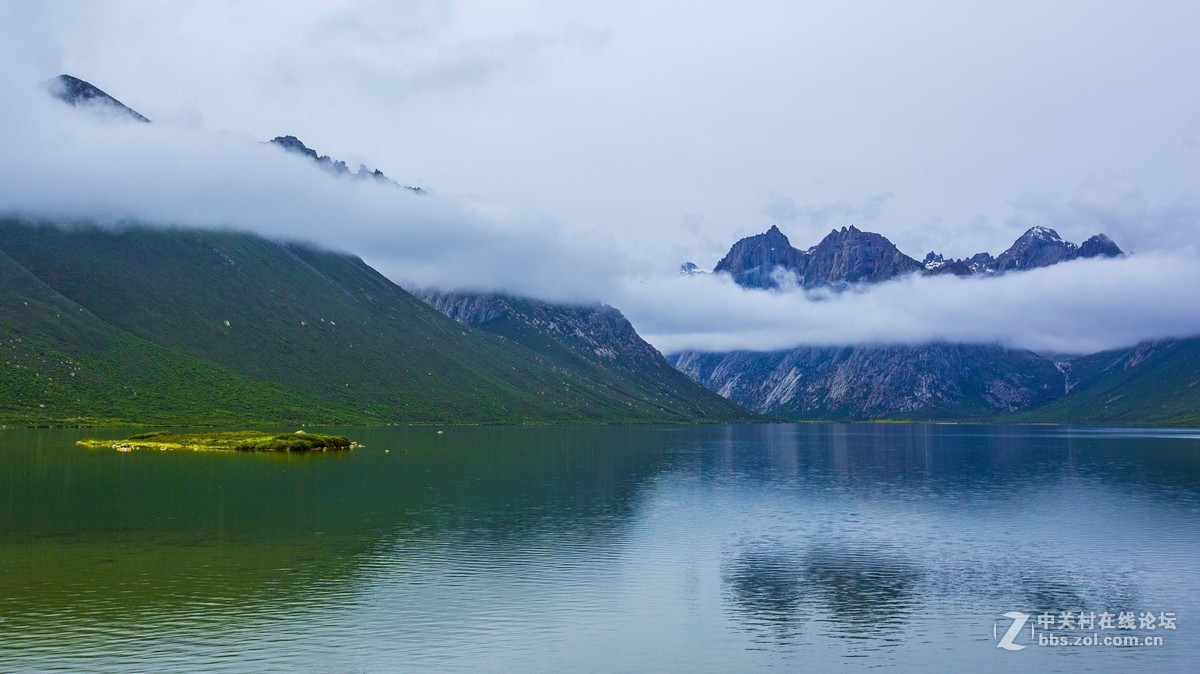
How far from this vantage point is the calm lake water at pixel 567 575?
45.2 meters

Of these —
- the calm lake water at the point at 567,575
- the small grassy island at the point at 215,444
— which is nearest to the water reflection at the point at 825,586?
the calm lake water at the point at 567,575

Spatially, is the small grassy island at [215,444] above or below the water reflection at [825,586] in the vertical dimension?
above

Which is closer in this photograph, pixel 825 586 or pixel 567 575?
pixel 825 586

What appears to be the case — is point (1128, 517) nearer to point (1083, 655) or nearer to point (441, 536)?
point (1083, 655)

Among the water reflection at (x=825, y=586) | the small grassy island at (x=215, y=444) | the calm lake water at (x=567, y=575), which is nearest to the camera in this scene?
the calm lake water at (x=567, y=575)

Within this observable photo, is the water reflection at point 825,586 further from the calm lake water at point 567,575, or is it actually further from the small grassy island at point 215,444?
the small grassy island at point 215,444

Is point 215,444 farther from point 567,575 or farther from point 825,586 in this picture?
point 825,586

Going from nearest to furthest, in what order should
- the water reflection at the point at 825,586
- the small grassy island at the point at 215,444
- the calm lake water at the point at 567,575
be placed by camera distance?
the calm lake water at the point at 567,575, the water reflection at the point at 825,586, the small grassy island at the point at 215,444

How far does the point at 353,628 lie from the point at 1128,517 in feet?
278

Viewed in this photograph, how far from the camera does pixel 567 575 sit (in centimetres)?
6431

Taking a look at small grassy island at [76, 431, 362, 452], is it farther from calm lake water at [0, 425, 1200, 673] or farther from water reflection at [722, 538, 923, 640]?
water reflection at [722, 538, 923, 640]

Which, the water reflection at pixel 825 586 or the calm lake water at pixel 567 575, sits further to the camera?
the water reflection at pixel 825 586

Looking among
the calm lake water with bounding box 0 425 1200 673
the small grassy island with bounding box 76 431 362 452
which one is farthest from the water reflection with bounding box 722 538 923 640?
the small grassy island with bounding box 76 431 362 452

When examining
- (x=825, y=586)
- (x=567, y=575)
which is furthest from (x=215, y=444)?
(x=825, y=586)
